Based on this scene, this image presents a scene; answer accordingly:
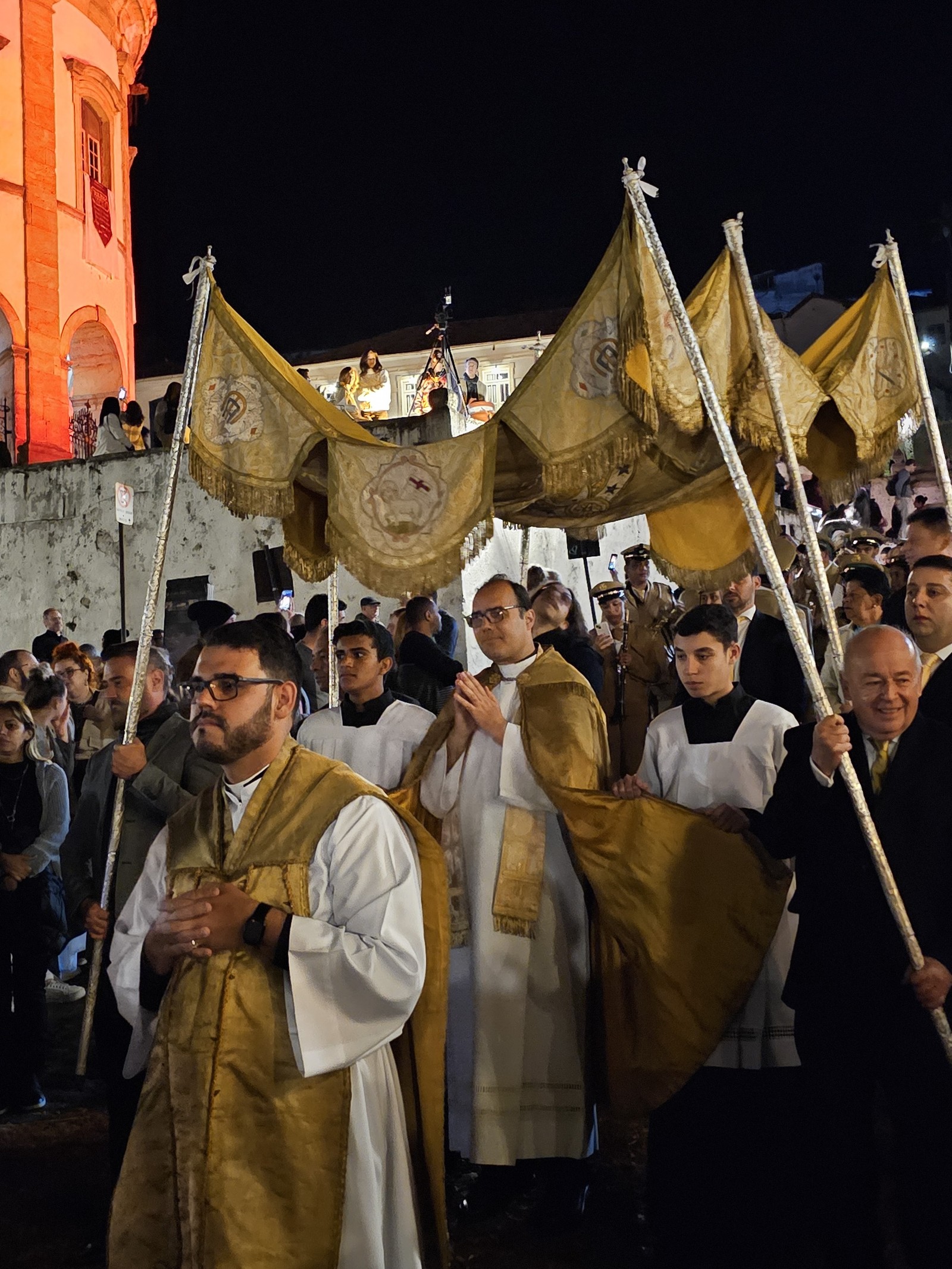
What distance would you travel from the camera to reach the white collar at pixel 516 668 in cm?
511

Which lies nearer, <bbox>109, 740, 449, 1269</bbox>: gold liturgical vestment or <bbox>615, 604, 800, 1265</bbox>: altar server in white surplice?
<bbox>109, 740, 449, 1269</bbox>: gold liturgical vestment

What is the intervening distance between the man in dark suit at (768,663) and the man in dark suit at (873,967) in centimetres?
242

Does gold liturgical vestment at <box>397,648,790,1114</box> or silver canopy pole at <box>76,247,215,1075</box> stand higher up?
silver canopy pole at <box>76,247,215,1075</box>

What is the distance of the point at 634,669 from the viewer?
Answer: 7.55 metres

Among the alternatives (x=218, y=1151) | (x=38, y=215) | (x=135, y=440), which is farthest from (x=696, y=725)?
(x=38, y=215)

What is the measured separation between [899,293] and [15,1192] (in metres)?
5.40

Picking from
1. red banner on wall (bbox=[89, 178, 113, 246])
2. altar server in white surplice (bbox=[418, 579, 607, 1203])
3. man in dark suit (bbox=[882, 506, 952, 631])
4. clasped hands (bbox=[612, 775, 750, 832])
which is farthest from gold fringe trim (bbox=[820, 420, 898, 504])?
red banner on wall (bbox=[89, 178, 113, 246])

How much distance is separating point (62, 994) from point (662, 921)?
5279 mm

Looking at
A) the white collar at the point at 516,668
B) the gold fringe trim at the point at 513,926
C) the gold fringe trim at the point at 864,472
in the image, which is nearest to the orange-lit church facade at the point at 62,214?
the white collar at the point at 516,668

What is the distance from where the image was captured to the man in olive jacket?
440cm

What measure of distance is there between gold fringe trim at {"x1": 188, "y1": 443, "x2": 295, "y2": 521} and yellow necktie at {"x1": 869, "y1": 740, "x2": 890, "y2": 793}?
8.91 ft

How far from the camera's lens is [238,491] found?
5.12 metres

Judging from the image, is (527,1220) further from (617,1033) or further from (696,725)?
(696,725)

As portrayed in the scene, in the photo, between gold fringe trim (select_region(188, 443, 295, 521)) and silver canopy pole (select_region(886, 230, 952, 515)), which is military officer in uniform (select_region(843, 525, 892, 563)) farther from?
gold fringe trim (select_region(188, 443, 295, 521))
